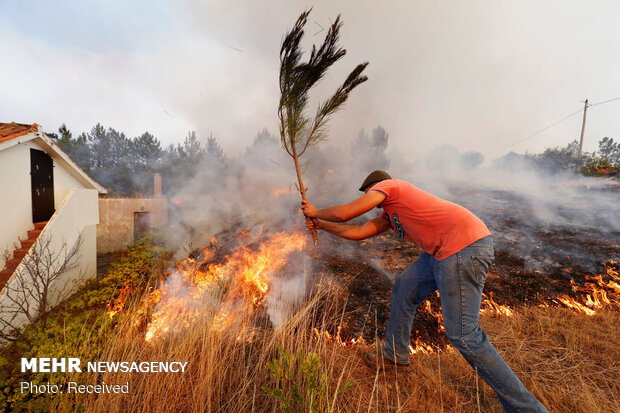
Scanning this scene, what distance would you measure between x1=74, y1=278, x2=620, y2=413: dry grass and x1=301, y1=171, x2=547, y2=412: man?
0.23 meters

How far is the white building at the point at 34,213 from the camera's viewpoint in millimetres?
5234

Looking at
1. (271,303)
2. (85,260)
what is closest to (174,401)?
(271,303)

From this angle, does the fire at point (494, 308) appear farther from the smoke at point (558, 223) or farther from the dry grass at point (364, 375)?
the smoke at point (558, 223)

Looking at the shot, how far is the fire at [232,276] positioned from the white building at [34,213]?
2.82 m

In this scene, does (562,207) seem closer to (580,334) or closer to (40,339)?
(580,334)

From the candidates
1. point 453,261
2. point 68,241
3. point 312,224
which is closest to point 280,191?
point 68,241

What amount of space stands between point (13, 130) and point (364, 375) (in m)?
9.77


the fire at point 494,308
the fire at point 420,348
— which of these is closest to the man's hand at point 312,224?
the fire at point 420,348

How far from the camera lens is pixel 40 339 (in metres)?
3.57

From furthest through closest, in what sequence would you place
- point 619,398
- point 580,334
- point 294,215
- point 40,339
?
point 294,215 < point 40,339 < point 580,334 < point 619,398

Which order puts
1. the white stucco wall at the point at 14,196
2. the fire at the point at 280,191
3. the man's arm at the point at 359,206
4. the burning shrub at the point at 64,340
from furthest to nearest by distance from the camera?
the fire at the point at 280,191 < the white stucco wall at the point at 14,196 < the burning shrub at the point at 64,340 < the man's arm at the point at 359,206

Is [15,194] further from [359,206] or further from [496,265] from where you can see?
[496,265]

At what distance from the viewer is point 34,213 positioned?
6.59 m

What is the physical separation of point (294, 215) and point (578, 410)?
8.09 metres
